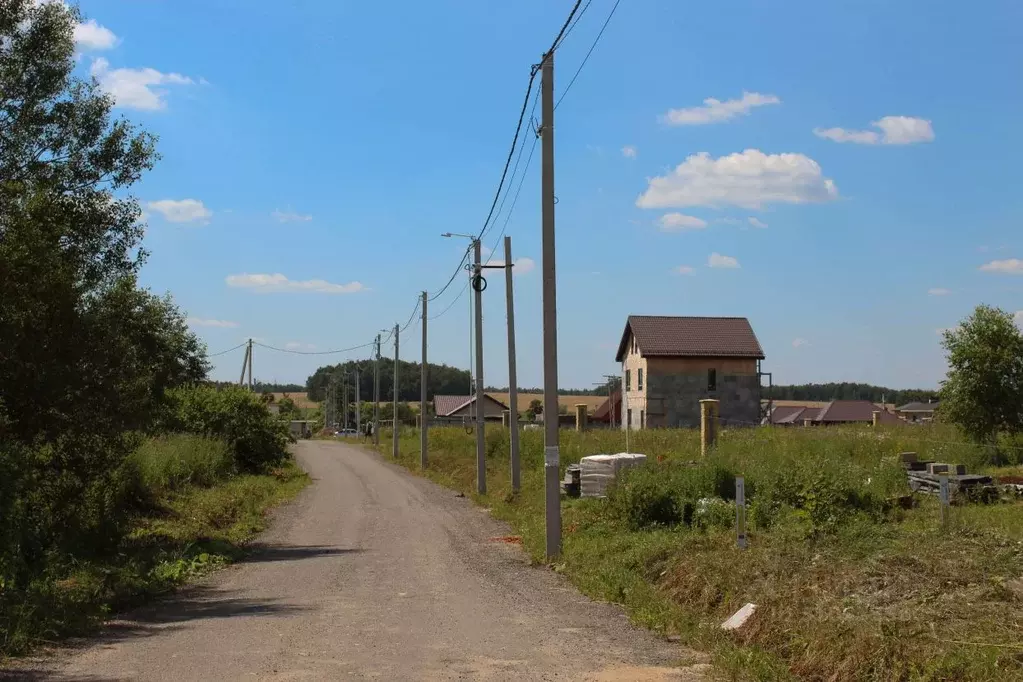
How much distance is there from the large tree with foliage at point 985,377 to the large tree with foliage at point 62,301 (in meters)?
21.1

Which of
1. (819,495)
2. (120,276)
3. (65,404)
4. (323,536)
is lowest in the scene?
(323,536)

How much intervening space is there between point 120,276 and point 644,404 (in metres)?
46.6

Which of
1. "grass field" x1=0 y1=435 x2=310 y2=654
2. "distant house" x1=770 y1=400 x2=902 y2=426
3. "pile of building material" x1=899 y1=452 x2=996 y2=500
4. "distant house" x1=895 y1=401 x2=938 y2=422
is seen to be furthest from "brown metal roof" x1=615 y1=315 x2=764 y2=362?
"distant house" x1=895 y1=401 x2=938 y2=422

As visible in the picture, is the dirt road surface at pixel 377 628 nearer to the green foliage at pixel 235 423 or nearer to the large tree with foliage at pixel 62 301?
the large tree with foliage at pixel 62 301

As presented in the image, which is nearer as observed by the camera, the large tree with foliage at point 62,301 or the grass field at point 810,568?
the grass field at point 810,568

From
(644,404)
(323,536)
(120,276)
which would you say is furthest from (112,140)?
(644,404)

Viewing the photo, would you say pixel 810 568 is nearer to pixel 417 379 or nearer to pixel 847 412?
pixel 847 412

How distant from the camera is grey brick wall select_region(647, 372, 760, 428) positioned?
6062cm

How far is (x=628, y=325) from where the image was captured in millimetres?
64875

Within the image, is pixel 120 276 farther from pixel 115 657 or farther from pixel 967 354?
pixel 967 354

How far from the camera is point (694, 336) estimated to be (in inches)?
2461

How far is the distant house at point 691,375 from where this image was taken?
199 ft

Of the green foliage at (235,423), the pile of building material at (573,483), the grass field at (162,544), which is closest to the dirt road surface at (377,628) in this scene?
the grass field at (162,544)

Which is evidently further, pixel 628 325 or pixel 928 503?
pixel 628 325
